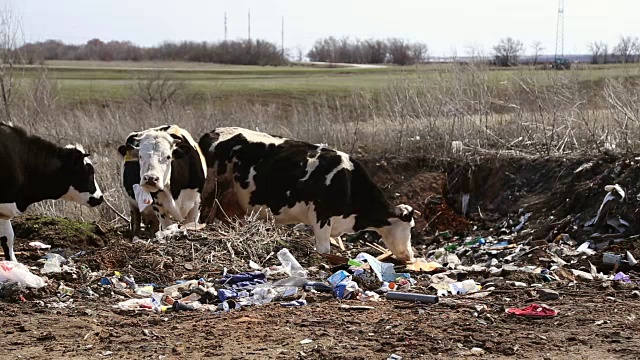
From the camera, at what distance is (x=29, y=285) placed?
31.1 feet

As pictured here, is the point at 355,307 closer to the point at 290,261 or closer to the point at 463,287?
the point at 463,287

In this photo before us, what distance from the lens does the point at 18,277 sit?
31.3ft

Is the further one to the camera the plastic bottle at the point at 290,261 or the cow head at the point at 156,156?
the cow head at the point at 156,156

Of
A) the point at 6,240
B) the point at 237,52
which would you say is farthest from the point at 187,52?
the point at 6,240

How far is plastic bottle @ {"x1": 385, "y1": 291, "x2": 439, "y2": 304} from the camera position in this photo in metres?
8.90

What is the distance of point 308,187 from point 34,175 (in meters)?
→ 4.15

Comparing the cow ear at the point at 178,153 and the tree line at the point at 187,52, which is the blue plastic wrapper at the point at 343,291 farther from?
the tree line at the point at 187,52

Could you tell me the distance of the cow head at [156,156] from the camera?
12.9m

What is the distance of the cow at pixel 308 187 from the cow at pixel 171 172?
676 millimetres

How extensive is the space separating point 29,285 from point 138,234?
16.0ft

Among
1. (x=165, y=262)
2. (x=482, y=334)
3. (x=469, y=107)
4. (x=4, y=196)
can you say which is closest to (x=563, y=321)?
(x=482, y=334)

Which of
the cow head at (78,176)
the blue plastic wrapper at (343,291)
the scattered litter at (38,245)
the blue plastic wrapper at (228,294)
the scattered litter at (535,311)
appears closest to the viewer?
the scattered litter at (535,311)

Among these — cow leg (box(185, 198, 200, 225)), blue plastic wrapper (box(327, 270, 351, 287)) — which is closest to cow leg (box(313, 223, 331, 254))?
cow leg (box(185, 198, 200, 225))

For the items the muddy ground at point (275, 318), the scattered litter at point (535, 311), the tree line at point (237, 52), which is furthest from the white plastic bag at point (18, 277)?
the tree line at point (237, 52)
